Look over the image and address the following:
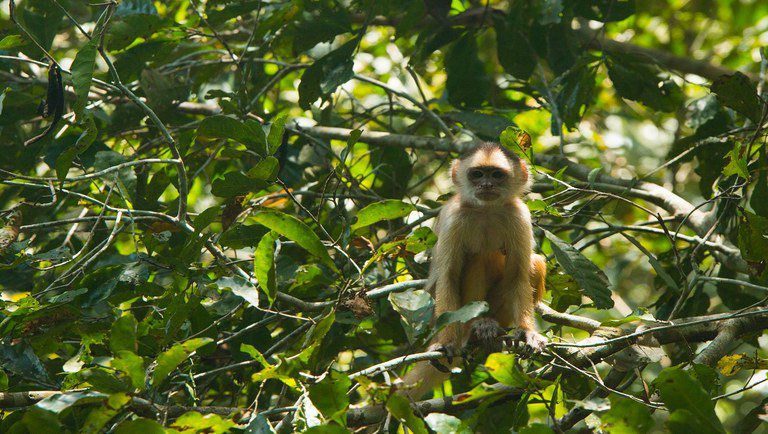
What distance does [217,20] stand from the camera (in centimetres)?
622

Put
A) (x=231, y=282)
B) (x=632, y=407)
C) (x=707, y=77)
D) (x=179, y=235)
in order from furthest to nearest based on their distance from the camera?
(x=707, y=77), (x=179, y=235), (x=231, y=282), (x=632, y=407)

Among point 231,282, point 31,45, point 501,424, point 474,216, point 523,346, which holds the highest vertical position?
point 31,45

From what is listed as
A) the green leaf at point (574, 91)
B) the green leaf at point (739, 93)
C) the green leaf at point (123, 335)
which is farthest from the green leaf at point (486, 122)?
the green leaf at point (123, 335)

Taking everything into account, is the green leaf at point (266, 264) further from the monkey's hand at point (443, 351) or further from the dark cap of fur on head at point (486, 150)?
the dark cap of fur on head at point (486, 150)

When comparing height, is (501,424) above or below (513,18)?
below

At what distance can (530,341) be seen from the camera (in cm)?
499

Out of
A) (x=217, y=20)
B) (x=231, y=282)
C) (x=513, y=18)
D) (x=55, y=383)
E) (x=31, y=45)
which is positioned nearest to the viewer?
(x=231, y=282)

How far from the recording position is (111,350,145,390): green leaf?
3131 millimetres

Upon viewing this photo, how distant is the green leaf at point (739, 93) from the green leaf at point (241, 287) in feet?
11.2

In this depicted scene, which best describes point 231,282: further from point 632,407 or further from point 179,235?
point 632,407

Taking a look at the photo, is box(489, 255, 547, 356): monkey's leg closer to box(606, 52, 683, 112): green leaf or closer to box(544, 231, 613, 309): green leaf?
box(544, 231, 613, 309): green leaf

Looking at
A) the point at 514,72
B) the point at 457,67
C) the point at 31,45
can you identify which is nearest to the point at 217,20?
the point at 31,45

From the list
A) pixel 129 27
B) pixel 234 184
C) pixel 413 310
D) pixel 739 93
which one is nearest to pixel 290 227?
pixel 234 184

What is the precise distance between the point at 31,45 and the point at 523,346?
12.9 ft
